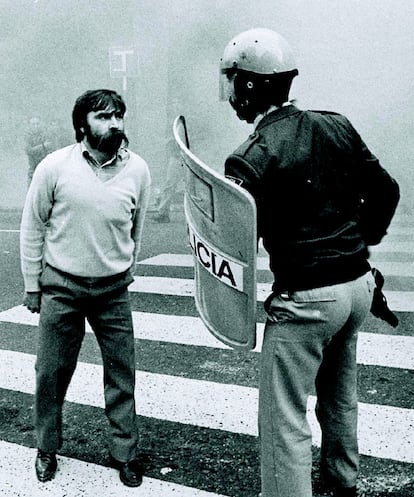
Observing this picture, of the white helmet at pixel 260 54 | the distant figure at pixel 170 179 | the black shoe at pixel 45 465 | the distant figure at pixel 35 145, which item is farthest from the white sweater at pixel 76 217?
the distant figure at pixel 35 145

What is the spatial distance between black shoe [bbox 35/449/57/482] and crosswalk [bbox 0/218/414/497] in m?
0.03

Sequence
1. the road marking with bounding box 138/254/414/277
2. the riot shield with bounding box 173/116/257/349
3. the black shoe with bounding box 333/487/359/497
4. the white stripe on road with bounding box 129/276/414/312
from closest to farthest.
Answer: the riot shield with bounding box 173/116/257/349 → the black shoe with bounding box 333/487/359/497 → the white stripe on road with bounding box 129/276/414/312 → the road marking with bounding box 138/254/414/277

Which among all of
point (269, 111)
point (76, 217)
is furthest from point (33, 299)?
point (269, 111)

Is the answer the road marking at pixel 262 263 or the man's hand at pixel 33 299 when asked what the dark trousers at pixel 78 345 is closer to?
the man's hand at pixel 33 299

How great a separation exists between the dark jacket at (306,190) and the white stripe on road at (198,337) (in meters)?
1.94

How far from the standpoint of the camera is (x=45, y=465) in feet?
8.90

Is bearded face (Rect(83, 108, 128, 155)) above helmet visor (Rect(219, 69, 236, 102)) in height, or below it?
below

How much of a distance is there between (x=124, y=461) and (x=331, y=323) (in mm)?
1094

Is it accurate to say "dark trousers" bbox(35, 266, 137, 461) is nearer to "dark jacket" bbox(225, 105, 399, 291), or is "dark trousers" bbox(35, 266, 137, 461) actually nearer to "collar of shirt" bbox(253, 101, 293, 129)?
"dark jacket" bbox(225, 105, 399, 291)

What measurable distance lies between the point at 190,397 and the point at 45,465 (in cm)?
93

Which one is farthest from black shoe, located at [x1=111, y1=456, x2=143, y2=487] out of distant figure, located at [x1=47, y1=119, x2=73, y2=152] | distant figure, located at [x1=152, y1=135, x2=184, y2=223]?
distant figure, located at [x1=47, y1=119, x2=73, y2=152]

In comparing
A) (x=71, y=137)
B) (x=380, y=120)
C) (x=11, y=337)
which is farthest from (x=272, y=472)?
(x=71, y=137)

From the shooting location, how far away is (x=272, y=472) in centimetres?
210

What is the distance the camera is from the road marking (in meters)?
6.05
